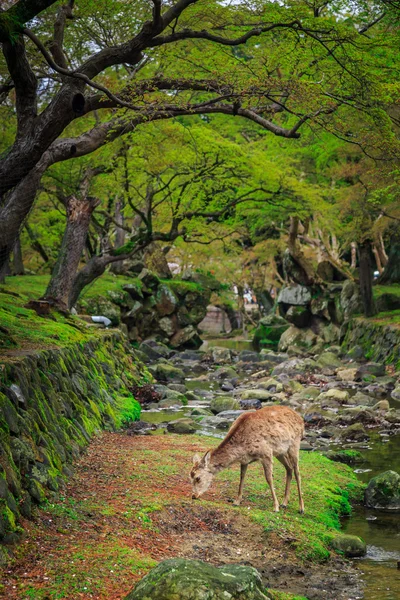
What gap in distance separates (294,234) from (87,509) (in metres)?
34.7

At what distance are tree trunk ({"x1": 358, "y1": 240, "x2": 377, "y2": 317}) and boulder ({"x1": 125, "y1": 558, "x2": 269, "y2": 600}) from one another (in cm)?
3283

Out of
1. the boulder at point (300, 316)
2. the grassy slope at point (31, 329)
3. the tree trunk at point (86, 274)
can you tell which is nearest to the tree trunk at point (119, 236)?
the boulder at point (300, 316)

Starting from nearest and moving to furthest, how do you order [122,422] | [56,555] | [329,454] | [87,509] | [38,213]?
[56,555] → [87,509] → [329,454] → [122,422] → [38,213]

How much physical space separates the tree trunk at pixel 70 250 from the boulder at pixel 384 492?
11.2 metres

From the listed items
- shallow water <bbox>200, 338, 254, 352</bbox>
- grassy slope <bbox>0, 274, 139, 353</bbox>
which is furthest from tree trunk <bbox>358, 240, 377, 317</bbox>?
grassy slope <bbox>0, 274, 139, 353</bbox>

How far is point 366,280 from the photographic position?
37406mm

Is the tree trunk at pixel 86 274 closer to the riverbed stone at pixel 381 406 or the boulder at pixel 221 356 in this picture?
the riverbed stone at pixel 381 406

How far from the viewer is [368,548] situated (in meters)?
9.49

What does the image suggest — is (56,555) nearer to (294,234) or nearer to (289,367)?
(289,367)

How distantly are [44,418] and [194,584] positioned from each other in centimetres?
484

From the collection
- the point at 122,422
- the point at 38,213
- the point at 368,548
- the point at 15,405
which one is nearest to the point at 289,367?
the point at 38,213

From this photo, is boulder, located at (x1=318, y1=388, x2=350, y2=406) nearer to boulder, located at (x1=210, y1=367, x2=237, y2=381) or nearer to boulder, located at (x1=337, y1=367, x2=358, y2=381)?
boulder, located at (x1=337, y1=367, x2=358, y2=381)

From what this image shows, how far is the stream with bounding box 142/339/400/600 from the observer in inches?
316

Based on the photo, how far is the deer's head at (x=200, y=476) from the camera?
9695 millimetres
